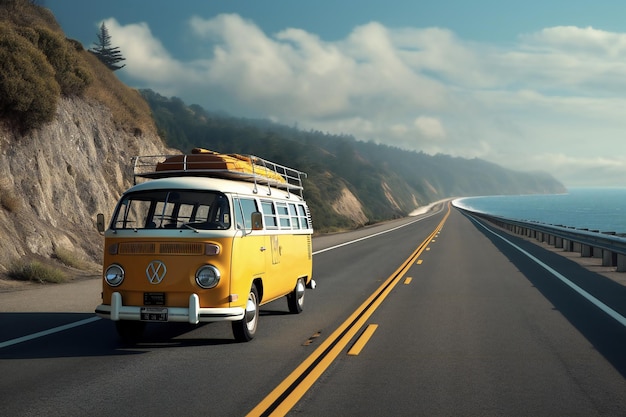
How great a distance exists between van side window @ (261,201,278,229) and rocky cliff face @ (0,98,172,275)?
840 centimetres

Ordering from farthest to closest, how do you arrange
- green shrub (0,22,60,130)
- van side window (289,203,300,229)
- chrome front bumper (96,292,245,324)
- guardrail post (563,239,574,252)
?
guardrail post (563,239,574,252) → green shrub (0,22,60,130) → van side window (289,203,300,229) → chrome front bumper (96,292,245,324)

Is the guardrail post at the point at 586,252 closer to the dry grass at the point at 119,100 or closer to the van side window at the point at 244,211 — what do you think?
the van side window at the point at 244,211

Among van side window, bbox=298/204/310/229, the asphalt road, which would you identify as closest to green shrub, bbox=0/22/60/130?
the asphalt road

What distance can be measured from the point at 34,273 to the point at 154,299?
873cm

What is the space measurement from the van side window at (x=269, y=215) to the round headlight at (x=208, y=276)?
1.87 m

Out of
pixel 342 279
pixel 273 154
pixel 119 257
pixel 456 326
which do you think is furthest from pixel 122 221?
pixel 273 154

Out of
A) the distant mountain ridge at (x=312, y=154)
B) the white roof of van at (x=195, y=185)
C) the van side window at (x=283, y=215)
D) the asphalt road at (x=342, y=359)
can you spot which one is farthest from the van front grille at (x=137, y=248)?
the distant mountain ridge at (x=312, y=154)

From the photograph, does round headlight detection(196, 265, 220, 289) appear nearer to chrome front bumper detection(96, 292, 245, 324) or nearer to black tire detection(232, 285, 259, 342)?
chrome front bumper detection(96, 292, 245, 324)

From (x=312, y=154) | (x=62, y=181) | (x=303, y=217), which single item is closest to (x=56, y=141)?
(x=62, y=181)

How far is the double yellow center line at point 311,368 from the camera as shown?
5723mm

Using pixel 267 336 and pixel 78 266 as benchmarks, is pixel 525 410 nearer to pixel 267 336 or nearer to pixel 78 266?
pixel 267 336

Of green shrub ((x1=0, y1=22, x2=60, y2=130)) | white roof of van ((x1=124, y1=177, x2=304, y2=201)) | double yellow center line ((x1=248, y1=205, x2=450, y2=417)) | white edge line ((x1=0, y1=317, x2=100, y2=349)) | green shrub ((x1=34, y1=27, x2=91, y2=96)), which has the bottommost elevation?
double yellow center line ((x1=248, y1=205, x2=450, y2=417))

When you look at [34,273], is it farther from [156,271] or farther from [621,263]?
[621,263]

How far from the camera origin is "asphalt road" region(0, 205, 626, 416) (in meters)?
5.87
